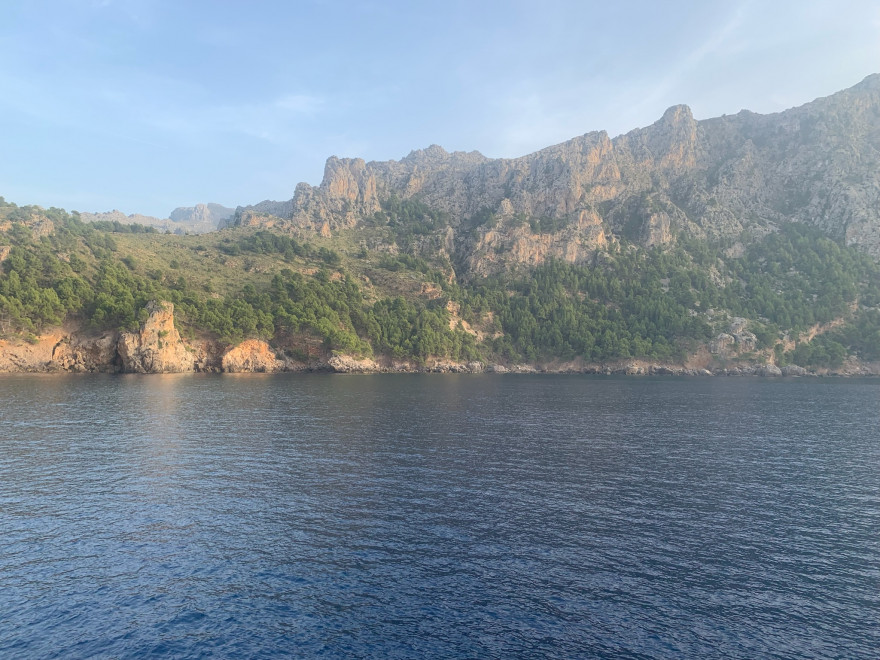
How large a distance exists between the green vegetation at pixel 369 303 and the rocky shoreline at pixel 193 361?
327 centimetres

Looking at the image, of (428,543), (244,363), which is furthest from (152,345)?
(428,543)

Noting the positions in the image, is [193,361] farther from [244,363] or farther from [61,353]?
[61,353]

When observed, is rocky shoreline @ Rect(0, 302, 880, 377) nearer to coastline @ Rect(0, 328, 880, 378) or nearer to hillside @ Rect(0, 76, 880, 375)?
coastline @ Rect(0, 328, 880, 378)

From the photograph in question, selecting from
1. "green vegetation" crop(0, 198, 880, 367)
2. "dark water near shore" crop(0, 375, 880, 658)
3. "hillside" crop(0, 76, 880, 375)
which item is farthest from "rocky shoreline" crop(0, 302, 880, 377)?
"dark water near shore" crop(0, 375, 880, 658)

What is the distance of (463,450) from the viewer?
1682 inches

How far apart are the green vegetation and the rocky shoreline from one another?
10.7ft

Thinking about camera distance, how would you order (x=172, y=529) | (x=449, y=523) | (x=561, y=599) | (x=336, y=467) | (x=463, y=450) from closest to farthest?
1. (x=561, y=599)
2. (x=172, y=529)
3. (x=449, y=523)
4. (x=336, y=467)
5. (x=463, y=450)

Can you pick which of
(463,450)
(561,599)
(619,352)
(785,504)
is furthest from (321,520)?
(619,352)

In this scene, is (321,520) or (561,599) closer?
(561,599)

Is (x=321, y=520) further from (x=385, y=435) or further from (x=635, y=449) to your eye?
(x=635, y=449)

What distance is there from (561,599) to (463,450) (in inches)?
967

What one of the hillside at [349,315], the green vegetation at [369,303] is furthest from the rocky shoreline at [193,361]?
the green vegetation at [369,303]

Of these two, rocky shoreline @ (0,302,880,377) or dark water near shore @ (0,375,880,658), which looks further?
rocky shoreline @ (0,302,880,377)

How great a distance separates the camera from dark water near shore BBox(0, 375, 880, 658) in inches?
632
